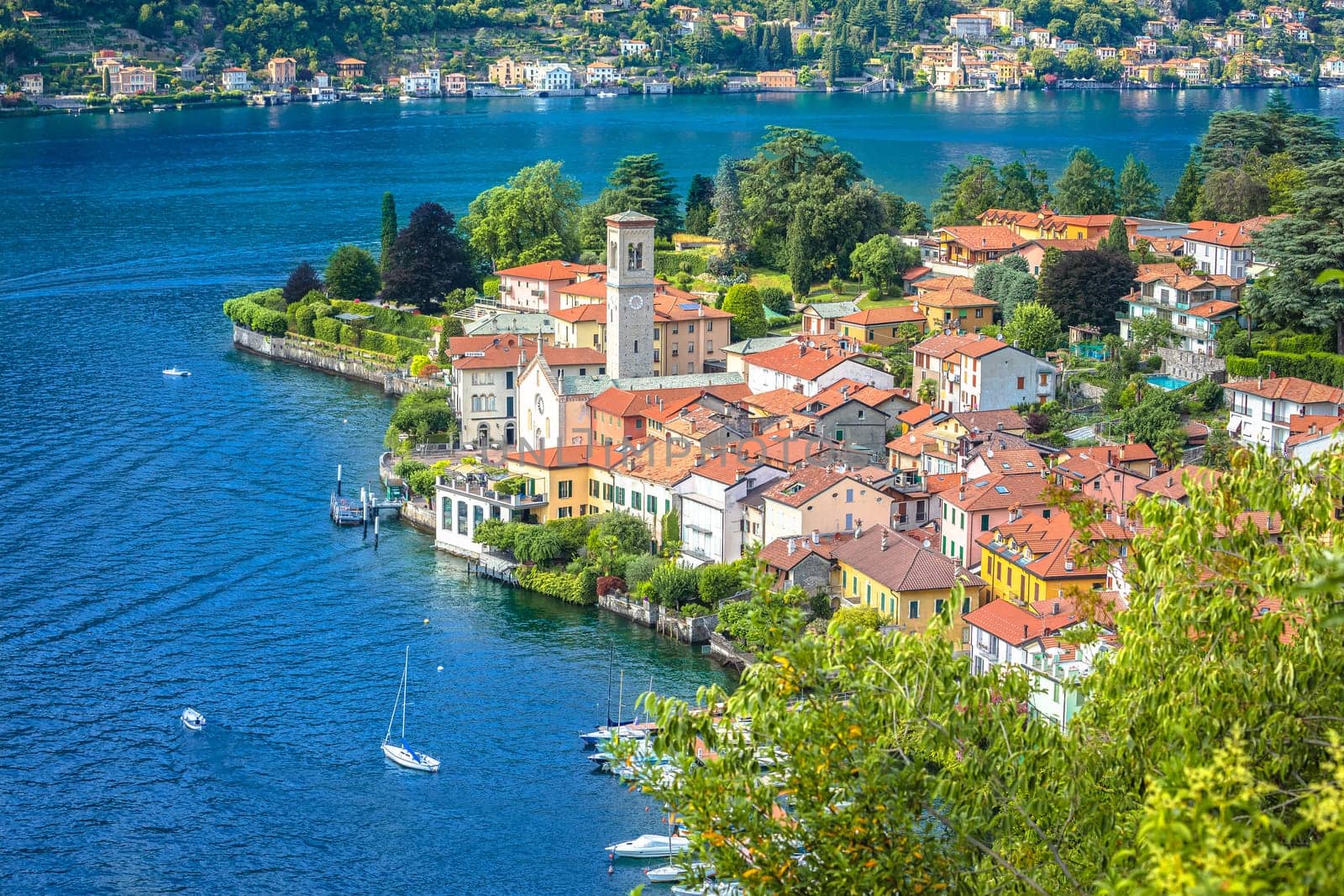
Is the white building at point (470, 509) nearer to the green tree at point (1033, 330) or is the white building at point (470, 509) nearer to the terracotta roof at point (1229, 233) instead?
the green tree at point (1033, 330)

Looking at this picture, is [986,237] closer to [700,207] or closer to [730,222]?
[730,222]

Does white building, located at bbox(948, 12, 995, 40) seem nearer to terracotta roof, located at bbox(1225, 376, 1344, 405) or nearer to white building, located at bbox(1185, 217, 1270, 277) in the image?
white building, located at bbox(1185, 217, 1270, 277)

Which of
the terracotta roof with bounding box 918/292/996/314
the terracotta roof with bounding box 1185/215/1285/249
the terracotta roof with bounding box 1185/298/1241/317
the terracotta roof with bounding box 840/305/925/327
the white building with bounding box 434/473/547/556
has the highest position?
the terracotta roof with bounding box 1185/215/1285/249

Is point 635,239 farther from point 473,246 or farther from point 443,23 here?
point 443,23

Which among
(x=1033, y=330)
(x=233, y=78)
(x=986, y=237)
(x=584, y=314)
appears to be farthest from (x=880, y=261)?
(x=233, y=78)

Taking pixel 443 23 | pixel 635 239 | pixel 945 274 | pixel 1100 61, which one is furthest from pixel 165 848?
pixel 1100 61

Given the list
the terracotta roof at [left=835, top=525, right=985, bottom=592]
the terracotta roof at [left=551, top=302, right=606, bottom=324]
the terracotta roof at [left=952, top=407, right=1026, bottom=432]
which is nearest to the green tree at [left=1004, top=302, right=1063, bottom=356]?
the terracotta roof at [left=952, top=407, right=1026, bottom=432]
